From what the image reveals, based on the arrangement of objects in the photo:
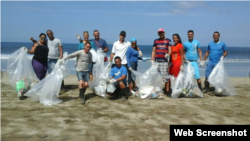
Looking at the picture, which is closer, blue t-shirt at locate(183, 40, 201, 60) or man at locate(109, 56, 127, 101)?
man at locate(109, 56, 127, 101)

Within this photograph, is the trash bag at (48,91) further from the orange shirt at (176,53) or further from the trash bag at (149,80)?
the orange shirt at (176,53)

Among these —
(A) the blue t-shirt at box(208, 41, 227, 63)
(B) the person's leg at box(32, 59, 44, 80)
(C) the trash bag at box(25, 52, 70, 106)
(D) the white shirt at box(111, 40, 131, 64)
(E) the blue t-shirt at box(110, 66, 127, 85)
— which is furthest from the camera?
(A) the blue t-shirt at box(208, 41, 227, 63)

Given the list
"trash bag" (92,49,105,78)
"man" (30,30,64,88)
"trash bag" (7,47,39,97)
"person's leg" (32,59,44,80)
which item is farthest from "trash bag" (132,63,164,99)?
"trash bag" (7,47,39,97)

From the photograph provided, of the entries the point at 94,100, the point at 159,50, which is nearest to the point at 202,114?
the point at 159,50

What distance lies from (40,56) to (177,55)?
3291 mm

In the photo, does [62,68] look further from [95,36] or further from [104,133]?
[104,133]

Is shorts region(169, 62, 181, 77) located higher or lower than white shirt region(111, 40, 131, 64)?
lower

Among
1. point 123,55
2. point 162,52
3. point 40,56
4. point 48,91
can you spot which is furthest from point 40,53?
point 162,52

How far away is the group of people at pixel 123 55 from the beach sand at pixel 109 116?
0.58 metres

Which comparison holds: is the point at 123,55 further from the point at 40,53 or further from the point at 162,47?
the point at 40,53

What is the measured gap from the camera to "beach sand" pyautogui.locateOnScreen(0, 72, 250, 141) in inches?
118

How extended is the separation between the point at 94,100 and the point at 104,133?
6.36 ft

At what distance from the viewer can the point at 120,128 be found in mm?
3252

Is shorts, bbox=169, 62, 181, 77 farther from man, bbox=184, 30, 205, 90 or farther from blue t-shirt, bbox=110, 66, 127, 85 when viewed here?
blue t-shirt, bbox=110, 66, 127, 85
